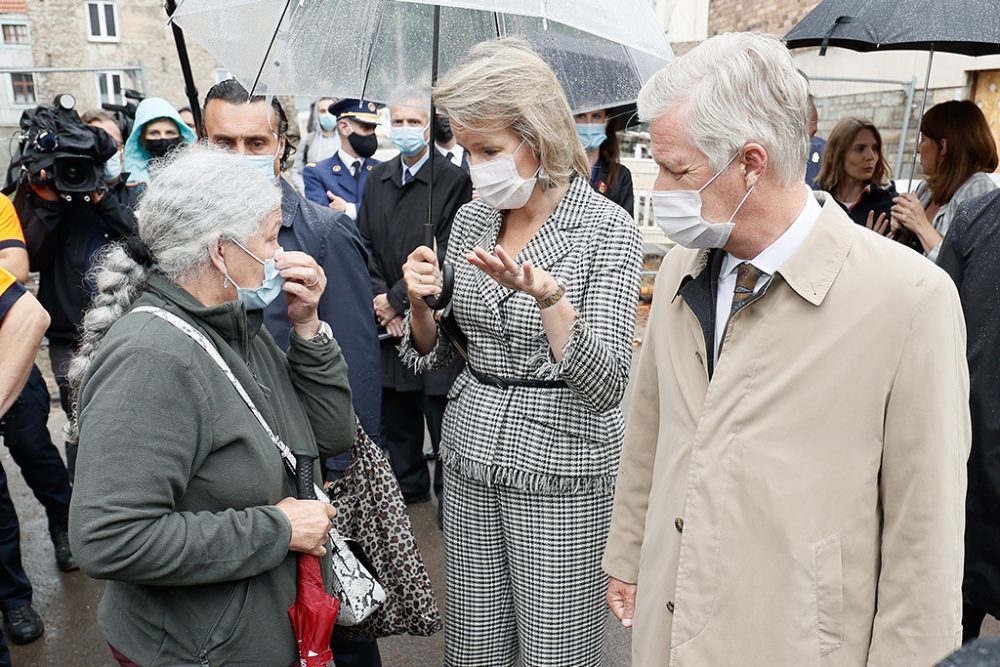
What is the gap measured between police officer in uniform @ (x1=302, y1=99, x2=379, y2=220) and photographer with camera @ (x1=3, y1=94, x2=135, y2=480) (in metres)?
1.71

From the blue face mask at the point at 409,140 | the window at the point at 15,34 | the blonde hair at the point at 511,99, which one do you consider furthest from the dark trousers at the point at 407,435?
the window at the point at 15,34

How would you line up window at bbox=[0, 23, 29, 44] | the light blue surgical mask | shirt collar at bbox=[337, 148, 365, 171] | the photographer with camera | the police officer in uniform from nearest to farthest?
1. the photographer with camera
2. the light blue surgical mask
3. the police officer in uniform
4. shirt collar at bbox=[337, 148, 365, 171]
5. window at bbox=[0, 23, 29, 44]

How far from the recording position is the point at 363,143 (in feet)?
19.8

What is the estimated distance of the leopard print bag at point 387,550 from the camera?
2.33 metres

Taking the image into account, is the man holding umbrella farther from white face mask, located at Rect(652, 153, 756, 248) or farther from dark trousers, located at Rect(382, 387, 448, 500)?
white face mask, located at Rect(652, 153, 756, 248)

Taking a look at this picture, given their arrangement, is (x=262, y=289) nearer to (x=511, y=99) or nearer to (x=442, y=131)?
(x=511, y=99)

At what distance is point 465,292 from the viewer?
237 centimetres

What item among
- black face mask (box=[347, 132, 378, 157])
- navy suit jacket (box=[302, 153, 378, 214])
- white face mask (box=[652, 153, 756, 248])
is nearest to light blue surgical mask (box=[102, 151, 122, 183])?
navy suit jacket (box=[302, 153, 378, 214])

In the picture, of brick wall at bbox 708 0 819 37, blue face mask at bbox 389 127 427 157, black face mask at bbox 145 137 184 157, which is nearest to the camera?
black face mask at bbox 145 137 184 157

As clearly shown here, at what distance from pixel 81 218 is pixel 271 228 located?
99.3 inches

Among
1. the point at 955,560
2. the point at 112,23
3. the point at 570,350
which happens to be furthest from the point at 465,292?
the point at 112,23

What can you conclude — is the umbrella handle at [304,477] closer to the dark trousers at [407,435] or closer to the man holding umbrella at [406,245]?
the man holding umbrella at [406,245]

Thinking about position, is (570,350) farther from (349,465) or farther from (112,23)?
(112,23)

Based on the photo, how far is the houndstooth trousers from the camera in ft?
7.61
